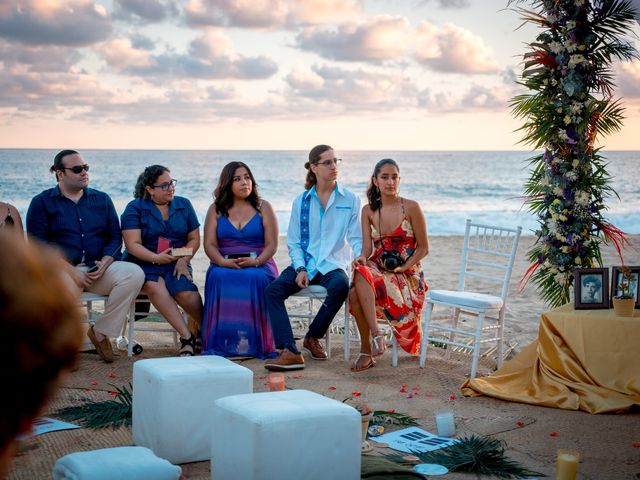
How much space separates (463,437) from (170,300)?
269cm

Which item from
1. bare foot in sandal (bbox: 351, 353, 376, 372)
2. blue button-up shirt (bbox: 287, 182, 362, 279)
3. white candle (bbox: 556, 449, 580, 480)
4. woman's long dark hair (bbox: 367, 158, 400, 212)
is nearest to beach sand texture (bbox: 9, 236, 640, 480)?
bare foot in sandal (bbox: 351, 353, 376, 372)

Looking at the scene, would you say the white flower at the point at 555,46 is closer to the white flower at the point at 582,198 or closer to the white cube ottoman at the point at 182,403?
the white flower at the point at 582,198

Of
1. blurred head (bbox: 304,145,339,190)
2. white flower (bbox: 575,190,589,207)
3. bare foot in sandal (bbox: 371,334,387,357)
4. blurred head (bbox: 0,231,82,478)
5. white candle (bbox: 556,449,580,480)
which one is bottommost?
bare foot in sandal (bbox: 371,334,387,357)

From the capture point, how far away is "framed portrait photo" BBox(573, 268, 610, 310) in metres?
4.73

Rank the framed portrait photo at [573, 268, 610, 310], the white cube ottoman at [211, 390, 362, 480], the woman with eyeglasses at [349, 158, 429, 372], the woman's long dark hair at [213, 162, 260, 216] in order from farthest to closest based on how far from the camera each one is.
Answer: the woman's long dark hair at [213, 162, 260, 216], the woman with eyeglasses at [349, 158, 429, 372], the framed portrait photo at [573, 268, 610, 310], the white cube ottoman at [211, 390, 362, 480]

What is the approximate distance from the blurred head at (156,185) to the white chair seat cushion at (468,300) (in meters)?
2.18

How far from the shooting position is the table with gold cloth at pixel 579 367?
4.46 meters

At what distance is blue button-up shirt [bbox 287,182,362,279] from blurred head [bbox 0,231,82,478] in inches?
203

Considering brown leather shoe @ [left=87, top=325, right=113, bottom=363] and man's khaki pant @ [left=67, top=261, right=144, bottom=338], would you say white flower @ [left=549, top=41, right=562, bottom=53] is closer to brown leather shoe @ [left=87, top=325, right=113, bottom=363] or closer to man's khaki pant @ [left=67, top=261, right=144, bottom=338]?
man's khaki pant @ [left=67, top=261, right=144, bottom=338]

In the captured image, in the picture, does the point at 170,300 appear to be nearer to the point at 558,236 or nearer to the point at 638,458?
the point at 558,236

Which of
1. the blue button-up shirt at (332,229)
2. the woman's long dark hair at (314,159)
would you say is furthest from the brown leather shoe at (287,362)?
the woman's long dark hair at (314,159)

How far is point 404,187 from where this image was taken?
110ft

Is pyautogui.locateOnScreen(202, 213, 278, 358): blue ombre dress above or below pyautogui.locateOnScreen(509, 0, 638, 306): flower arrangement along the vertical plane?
below

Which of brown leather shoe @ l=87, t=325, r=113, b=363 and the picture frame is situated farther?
brown leather shoe @ l=87, t=325, r=113, b=363
